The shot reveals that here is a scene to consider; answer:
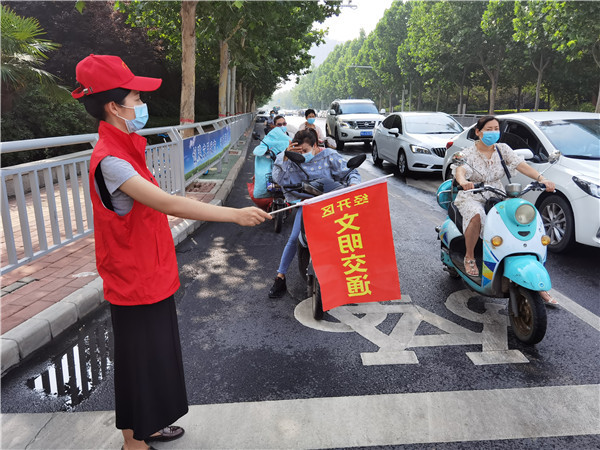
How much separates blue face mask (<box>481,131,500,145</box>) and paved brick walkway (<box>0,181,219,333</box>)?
13.0 feet

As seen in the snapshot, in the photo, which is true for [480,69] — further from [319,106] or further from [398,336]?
[319,106]

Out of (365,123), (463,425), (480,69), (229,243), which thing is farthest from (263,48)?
(480,69)

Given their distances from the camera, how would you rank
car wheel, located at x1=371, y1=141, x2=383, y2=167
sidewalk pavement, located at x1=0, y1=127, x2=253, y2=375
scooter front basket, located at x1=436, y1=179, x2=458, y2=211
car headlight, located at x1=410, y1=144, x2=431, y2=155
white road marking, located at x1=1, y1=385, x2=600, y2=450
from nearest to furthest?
white road marking, located at x1=1, y1=385, x2=600, y2=450 < sidewalk pavement, located at x1=0, y1=127, x2=253, y2=375 < scooter front basket, located at x1=436, y1=179, x2=458, y2=211 < car headlight, located at x1=410, y1=144, x2=431, y2=155 < car wheel, located at x1=371, y1=141, x2=383, y2=167

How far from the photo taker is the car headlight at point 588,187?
5590 millimetres

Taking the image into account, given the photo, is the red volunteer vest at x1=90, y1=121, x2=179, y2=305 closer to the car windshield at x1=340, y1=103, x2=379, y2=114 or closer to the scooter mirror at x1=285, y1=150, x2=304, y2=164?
the scooter mirror at x1=285, y1=150, x2=304, y2=164

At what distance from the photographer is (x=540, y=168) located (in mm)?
6598

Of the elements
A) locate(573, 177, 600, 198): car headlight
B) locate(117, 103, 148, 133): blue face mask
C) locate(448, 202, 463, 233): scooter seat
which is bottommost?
locate(448, 202, 463, 233): scooter seat

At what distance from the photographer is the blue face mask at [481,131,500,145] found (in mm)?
4699

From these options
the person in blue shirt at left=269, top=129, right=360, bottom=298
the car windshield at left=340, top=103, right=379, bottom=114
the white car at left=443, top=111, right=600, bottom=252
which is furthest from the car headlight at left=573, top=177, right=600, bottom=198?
the car windshield at left=340, top=103, right=379, bottom=114

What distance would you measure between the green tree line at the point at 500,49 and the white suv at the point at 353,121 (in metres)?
8.14

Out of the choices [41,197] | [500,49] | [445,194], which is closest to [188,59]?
[41,197]

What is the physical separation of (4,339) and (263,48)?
2267 cm

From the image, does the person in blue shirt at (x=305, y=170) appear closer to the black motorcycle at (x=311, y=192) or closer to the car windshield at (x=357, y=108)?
the black motorcycle at (x=311, y=192)

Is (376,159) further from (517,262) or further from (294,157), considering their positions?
(517,262)
